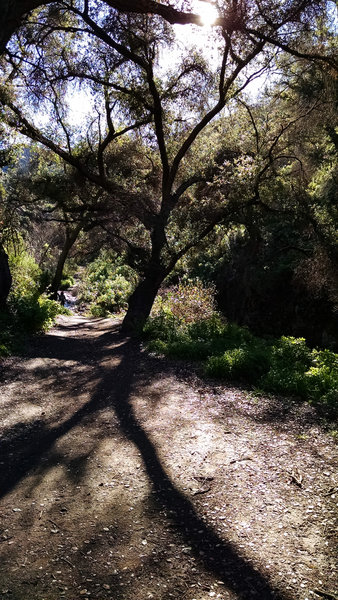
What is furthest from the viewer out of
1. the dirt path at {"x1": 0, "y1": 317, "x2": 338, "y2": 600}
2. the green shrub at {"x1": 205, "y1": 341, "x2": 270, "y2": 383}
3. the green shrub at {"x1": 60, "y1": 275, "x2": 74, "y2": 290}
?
the green shrub at {"x1": 60, "y1": 275, "x2": 74, "y2": 290}

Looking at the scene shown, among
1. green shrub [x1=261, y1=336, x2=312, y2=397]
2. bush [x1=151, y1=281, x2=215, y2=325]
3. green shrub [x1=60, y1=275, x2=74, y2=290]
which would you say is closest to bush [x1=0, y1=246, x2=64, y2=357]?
bush [x1=151, y1=281, x2=215, y2=325]

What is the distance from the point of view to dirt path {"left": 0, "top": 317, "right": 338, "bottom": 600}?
94.3 inches

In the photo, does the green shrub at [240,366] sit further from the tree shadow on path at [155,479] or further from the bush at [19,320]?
the bush at [19,320]

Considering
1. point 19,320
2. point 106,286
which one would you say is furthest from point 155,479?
point 106,286

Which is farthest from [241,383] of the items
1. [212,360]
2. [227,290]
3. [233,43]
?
[227,290]

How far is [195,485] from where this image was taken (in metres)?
3.40

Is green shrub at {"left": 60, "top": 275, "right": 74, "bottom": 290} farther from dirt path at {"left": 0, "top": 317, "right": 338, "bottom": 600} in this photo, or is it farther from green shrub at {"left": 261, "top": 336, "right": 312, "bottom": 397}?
dirt path at {"left": 0, "top": 317, "right": 338, "bottom": 600}

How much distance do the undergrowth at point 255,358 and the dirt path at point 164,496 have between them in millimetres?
516

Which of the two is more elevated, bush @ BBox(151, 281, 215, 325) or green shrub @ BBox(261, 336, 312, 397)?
bush @ BBox(151, 281, 215, 325)

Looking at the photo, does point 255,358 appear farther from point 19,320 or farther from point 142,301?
point 19,320

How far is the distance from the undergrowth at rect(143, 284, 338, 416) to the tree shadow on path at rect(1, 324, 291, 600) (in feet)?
3.99

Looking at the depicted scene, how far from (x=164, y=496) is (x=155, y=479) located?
0.86 feet

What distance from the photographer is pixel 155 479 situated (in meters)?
3.49

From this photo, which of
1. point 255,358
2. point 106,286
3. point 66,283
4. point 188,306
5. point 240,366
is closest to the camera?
point 240,366
